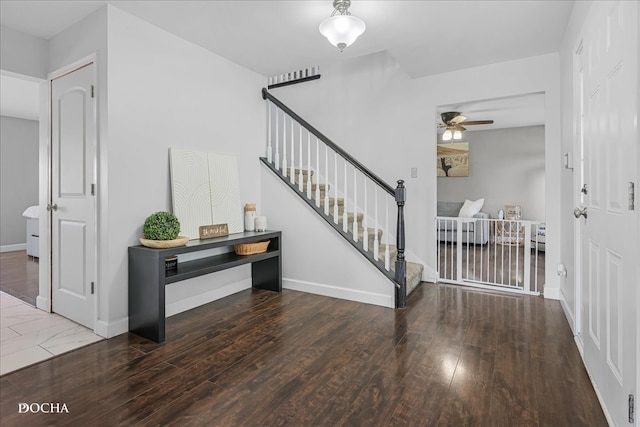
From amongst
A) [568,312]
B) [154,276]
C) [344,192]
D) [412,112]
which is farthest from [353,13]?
[568,312]

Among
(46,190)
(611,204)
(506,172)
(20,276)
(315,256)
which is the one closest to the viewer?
(611,204)

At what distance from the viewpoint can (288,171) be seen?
4293 mm

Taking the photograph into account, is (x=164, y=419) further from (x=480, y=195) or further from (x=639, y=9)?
(x=480, y=195)

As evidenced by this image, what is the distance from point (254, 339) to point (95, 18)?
2924 millimetres

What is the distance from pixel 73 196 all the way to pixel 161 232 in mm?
982

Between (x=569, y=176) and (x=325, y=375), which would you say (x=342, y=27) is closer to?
(x=569, y=176)

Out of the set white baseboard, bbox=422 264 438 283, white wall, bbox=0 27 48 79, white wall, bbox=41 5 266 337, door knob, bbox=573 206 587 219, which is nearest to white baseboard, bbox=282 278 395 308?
white wall, bbox=41 5 266 337

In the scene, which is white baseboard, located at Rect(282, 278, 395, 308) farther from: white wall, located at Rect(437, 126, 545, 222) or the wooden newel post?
white wall, located at Rect(437, 126, 545, 222)

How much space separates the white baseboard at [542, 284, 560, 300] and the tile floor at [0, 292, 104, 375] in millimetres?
4330

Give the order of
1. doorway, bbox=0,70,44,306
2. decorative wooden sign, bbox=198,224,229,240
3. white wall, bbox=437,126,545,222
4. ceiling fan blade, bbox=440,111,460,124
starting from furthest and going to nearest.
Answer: white wall, bbox=437,126,545,222 < doorway, bbox=0,70,44,306 < ceiling fan blade, bbox=440,111,460,124 < decorative wooden sign, bbox=198,224,229,240

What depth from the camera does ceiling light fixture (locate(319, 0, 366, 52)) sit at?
245 cm

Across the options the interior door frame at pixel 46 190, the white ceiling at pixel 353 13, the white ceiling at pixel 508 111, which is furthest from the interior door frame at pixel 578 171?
the interior door frame at pixel 46 190

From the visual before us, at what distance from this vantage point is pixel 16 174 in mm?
6867

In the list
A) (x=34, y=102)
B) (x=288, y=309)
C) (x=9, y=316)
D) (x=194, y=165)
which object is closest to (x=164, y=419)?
(x=288, y=309)
